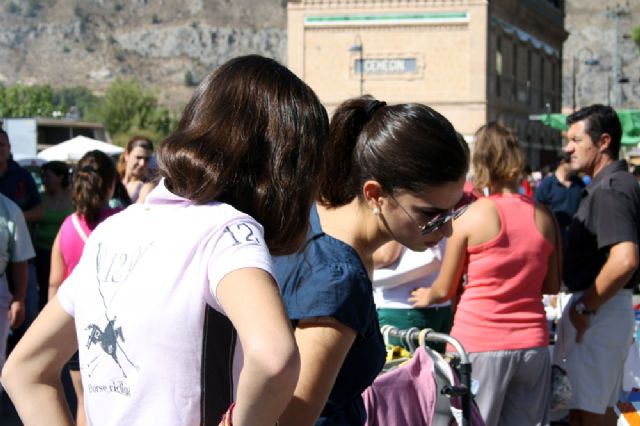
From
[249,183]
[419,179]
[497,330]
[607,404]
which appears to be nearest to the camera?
[249,183]

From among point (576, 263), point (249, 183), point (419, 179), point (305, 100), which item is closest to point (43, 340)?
A: point (249, 183)

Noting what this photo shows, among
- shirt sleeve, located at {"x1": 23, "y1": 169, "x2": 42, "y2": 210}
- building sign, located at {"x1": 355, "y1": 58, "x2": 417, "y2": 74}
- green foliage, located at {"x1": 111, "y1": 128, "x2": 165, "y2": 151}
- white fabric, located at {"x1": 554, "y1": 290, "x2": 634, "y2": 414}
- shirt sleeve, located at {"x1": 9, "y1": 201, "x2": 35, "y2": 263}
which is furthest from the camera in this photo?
green foliage, located at {"x1": 111, "y1": 128, "x2": 165, "y2": 151}

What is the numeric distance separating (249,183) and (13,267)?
4.49 m

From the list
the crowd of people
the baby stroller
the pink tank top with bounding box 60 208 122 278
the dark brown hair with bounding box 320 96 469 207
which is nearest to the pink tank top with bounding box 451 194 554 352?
the baby stroller

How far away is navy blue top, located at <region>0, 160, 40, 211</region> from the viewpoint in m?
8.86

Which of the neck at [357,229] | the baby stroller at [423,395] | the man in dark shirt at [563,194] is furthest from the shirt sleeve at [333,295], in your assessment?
the man in dark shirt at [563,194]

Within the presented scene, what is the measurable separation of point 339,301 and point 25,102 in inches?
5203

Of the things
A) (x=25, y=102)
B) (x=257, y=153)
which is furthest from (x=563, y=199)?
(x=25, y=102)

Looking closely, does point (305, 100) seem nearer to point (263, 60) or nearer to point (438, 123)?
point (263, 60)

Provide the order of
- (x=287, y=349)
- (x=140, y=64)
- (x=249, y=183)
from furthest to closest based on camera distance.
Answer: (x=140, y=64)
(x=249, y=183)
(x=287, y=349)

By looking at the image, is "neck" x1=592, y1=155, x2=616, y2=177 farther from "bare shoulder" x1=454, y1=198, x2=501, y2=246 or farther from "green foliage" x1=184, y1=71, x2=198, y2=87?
"green foliage" x1=184, y1=71, x2=198, y2=87

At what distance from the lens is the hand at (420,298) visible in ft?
18.2

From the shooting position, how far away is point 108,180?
21.8 ft

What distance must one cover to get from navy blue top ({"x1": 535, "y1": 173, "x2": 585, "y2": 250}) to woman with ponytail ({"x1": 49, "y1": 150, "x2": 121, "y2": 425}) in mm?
7009
